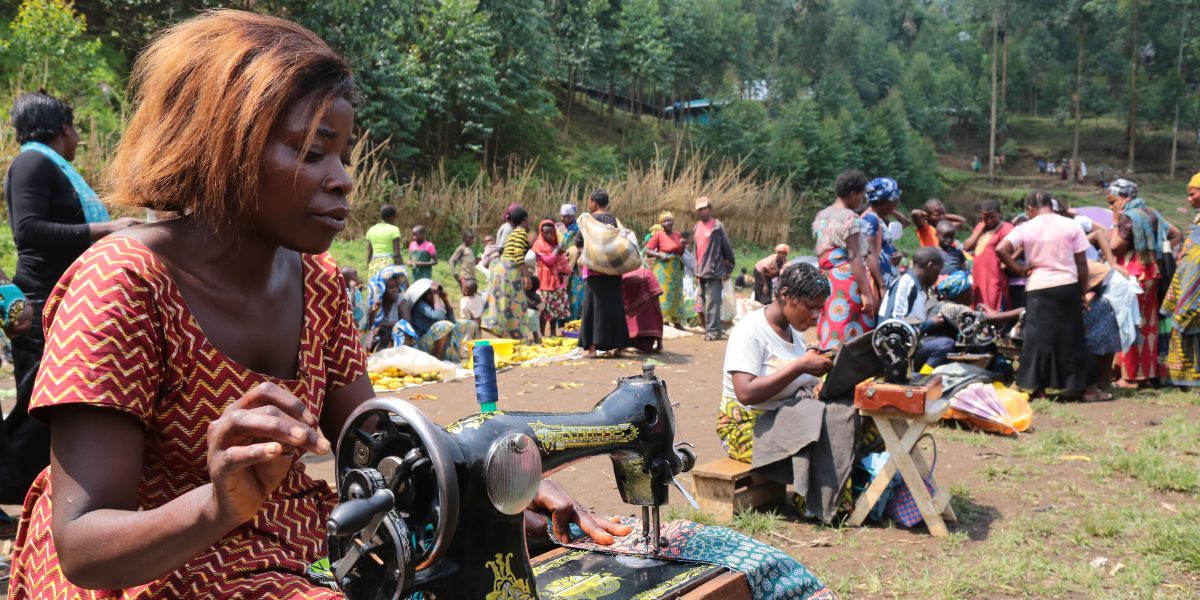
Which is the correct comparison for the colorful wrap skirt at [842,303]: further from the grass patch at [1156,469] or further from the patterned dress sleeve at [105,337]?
the patterned dress sleeve at [105,337]

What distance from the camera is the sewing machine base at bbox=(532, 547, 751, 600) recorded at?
194cm

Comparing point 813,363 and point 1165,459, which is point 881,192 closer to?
point 1165,459

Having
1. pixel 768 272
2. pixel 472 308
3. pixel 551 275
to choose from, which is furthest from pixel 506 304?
pixel 768 272

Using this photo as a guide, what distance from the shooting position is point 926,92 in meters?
54.4

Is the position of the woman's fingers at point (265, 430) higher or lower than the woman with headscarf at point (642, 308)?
higher

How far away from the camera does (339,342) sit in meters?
1.85

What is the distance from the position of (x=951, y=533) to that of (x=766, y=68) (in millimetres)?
49092

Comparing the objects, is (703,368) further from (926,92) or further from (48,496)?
(926,92)

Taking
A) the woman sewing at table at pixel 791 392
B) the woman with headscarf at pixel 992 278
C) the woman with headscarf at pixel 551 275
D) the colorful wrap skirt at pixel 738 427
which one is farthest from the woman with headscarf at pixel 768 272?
the woman sewing at table at pixel 791 392

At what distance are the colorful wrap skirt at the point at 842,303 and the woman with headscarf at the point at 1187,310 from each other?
2.98 m

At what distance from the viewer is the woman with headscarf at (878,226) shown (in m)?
7.52

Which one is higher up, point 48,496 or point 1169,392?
point 48,496

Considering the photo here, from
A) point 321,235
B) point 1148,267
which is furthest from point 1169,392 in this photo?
point 321,235

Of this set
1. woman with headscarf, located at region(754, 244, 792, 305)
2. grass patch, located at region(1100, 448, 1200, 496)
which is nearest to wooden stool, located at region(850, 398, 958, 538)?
grass patch, located at region(1100, 448, 1200, 496)
